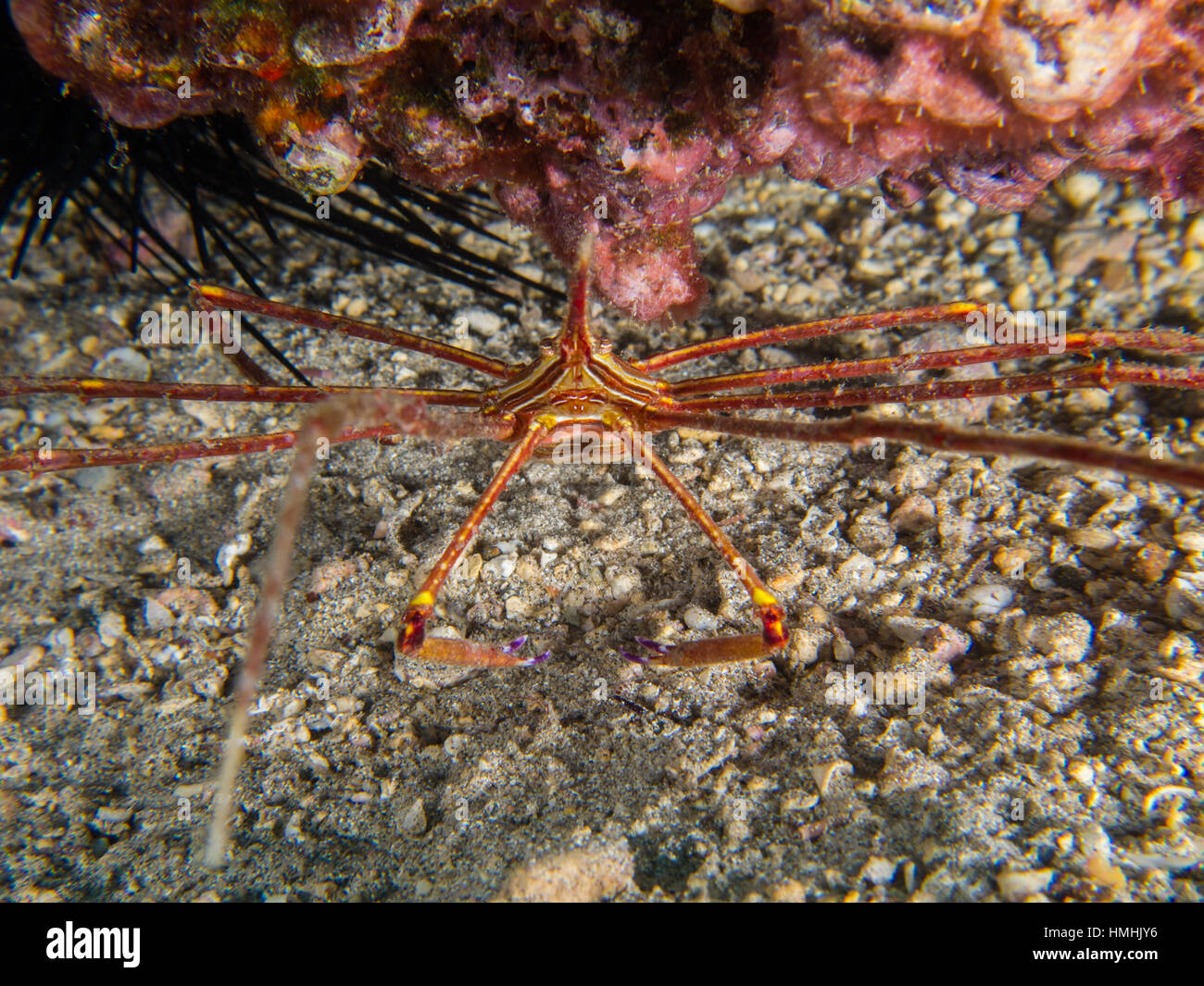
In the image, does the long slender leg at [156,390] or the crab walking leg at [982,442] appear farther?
the long slender leg at [156,390]

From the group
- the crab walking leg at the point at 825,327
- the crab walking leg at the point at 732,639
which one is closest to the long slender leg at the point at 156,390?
the crab walking leg at the point at 825,327

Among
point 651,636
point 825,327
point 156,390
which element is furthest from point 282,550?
point 825,327

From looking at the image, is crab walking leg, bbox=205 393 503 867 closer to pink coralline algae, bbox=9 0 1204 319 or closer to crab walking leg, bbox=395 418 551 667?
crab walking leg, bbox=395 418 551 667

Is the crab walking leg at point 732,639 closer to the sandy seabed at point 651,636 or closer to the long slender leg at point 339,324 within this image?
the sandy seabed at point 651,636

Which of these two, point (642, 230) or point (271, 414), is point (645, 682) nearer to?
point (642, 230)

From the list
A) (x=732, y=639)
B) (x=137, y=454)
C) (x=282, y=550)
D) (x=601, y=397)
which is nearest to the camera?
(x=282, y=550)

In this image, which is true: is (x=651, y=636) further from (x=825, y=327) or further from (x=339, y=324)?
(x=339, y=324)
